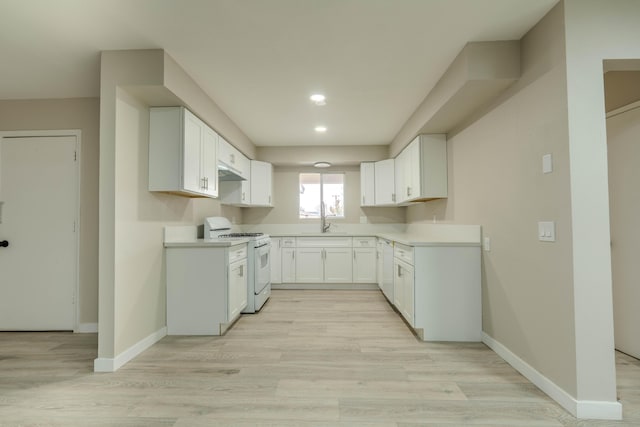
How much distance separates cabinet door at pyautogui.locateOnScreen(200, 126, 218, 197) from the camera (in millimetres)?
3209

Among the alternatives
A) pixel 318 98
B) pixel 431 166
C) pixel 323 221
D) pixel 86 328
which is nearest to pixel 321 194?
pixel 323 221

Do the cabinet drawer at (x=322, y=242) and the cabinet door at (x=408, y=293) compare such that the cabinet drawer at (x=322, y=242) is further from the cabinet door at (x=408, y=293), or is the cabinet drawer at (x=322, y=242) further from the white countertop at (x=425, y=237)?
the cabinet door at (x=408, y=293)

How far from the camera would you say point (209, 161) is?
132 inches

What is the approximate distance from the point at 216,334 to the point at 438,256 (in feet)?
7.51

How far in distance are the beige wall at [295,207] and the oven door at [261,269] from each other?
4.42ft

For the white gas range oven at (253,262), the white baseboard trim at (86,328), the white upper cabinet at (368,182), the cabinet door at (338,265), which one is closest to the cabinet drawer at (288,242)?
the cabinet door at (338,265)

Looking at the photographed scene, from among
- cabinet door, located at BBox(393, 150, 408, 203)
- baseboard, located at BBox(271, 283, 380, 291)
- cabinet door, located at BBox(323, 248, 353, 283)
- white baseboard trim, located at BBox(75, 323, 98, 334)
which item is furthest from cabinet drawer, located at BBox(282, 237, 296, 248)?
white baseboard trim, located at BBox(75, 323, 98, 334)

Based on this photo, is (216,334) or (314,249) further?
(314,249)

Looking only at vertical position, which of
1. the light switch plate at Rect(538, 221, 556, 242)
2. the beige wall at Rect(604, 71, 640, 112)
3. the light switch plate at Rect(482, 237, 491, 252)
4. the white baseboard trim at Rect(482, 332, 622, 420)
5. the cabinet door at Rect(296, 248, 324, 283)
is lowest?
the white baseboard trim at Rect(482, 332, 622, 420)

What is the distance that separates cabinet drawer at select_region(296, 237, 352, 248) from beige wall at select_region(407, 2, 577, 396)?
2.45 m

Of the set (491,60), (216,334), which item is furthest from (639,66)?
(216,334)

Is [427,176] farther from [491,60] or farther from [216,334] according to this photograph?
[216,334]

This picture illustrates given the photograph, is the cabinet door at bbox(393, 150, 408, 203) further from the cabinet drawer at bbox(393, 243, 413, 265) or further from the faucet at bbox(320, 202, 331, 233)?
the faucet at bbox(320, 202, 331, 233)

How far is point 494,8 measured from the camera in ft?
6.34
